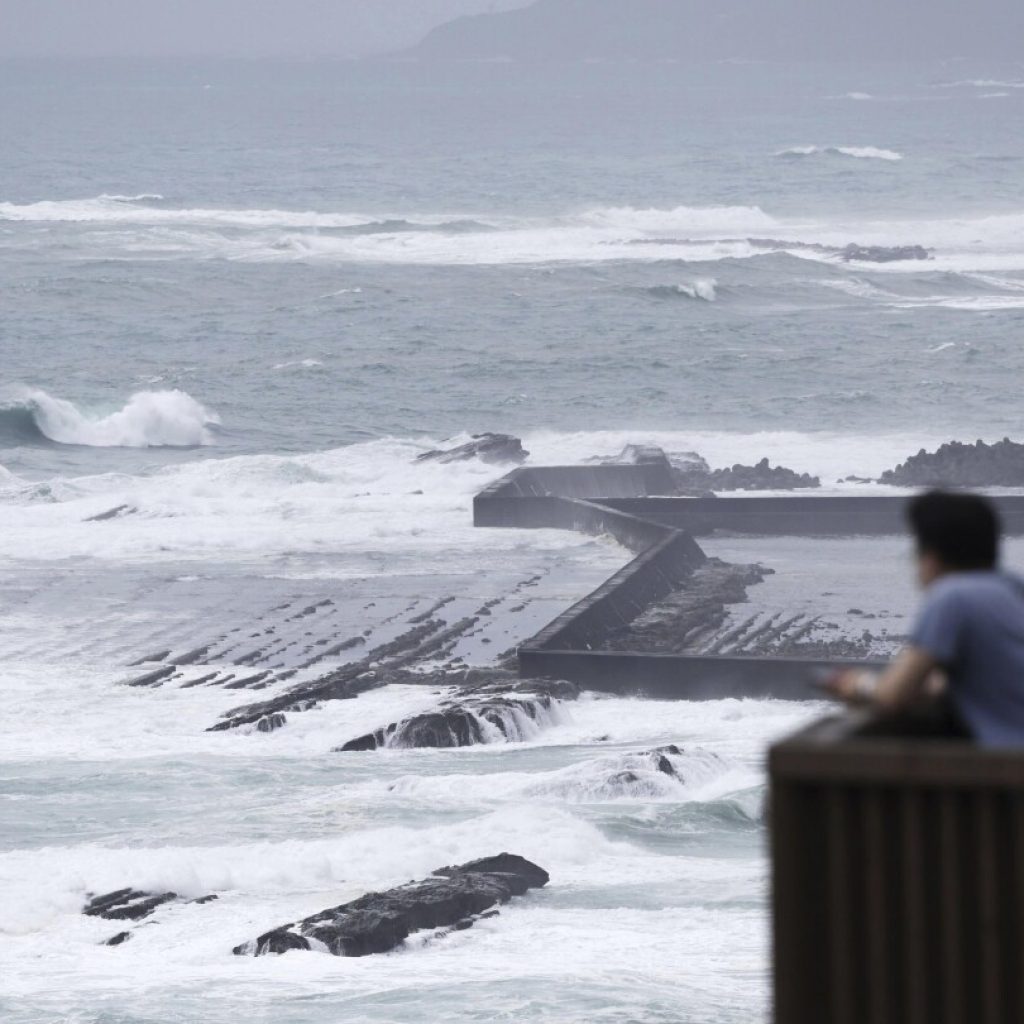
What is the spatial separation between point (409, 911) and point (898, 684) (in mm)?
9789

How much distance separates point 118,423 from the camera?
4519cm

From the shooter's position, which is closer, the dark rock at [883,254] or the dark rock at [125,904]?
the dark rock at [125,904]

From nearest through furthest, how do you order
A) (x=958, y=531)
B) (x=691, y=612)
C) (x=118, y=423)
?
(x=958, y=531)
(x=691, y=612)
(x=118, y=423)

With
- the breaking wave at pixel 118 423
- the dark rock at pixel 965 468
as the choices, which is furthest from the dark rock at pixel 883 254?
the dark rock at pixel 965 468

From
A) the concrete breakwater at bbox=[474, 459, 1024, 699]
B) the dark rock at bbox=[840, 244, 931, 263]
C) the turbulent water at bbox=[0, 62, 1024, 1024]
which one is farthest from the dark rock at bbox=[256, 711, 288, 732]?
the dark rock at bbox=[840, 244, 931, 263]

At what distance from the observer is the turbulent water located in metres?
13.8

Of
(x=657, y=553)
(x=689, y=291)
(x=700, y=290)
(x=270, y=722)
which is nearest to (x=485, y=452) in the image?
(x=657, y=553)

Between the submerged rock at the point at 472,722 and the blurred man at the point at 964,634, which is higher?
the blurred man at the point at 964,634

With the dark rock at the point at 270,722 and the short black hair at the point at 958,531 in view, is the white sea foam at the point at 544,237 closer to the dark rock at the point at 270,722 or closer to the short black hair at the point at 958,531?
the dark rock at the point at 270,722

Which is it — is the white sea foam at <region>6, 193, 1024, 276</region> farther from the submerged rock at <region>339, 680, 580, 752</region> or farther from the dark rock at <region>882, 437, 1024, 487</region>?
the submerged rock at <region>339, 680, 580, 752</region>

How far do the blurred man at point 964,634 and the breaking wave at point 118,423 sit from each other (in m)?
40.0

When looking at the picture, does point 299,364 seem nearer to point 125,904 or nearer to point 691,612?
point 691,612

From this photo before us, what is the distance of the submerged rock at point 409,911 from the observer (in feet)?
44.1

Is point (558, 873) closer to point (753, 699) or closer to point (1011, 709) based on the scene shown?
point (753, 699)
